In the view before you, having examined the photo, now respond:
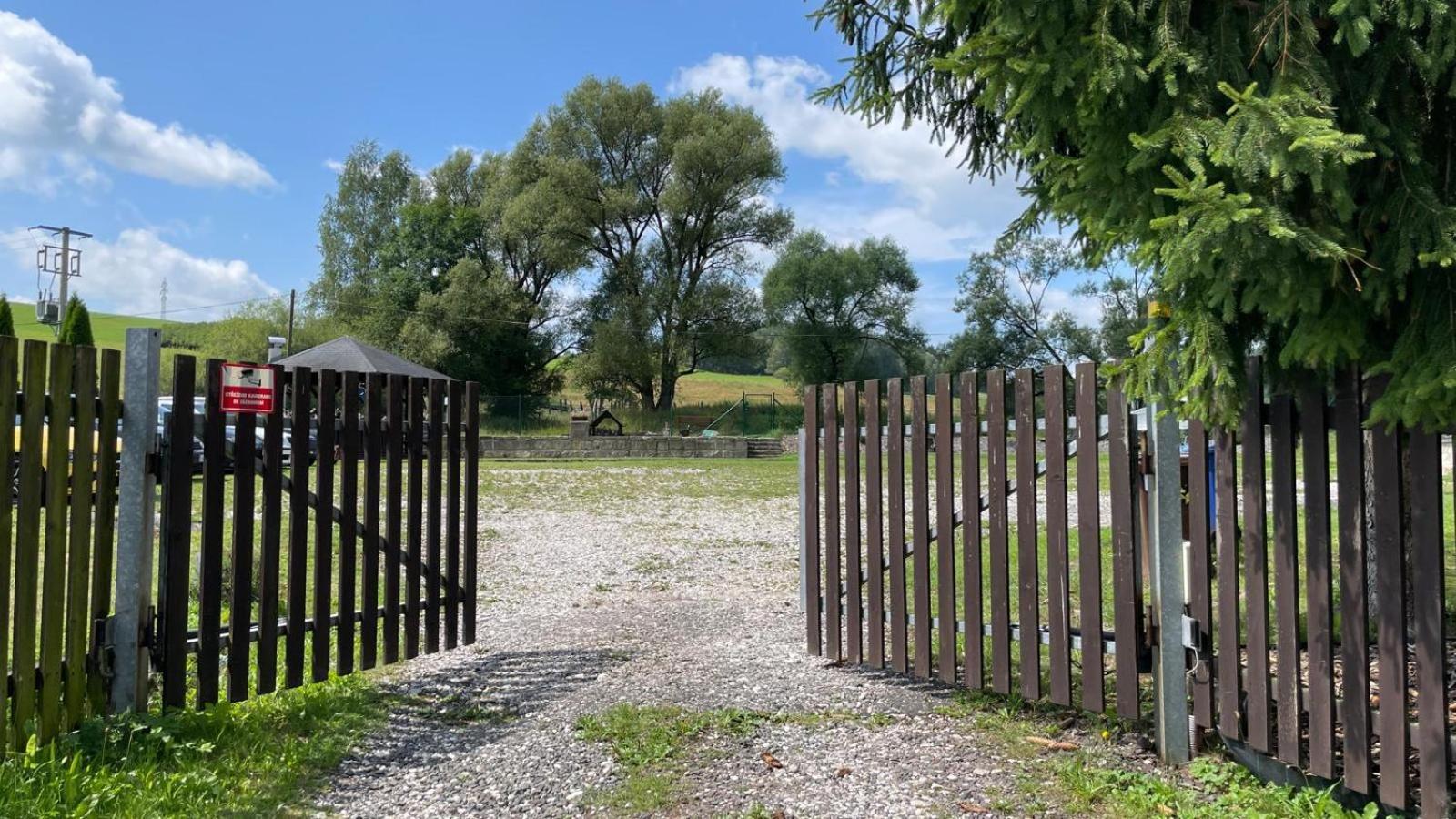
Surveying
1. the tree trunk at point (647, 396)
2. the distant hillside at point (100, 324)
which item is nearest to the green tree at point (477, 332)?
the tree trunk at point (647, 396)

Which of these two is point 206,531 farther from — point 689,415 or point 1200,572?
point 689,415

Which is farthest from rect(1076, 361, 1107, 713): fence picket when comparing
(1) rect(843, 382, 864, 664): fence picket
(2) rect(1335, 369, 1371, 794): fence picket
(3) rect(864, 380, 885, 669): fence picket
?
(1) rect(843, 382, 864, 664): fence picket

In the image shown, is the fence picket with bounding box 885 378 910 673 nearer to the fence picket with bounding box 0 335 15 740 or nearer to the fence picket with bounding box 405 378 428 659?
the fence picket with bounding box 405 378 428 659

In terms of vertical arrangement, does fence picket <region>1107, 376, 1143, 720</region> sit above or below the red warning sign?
below

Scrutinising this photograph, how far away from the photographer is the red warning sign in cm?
357

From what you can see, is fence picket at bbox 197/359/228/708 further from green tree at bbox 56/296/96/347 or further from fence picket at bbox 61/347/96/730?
green tree at bbox 56/296/96/347

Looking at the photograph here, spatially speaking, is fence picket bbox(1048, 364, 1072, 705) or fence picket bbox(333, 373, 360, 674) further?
fence picket bbox(333, 373, 360, 674)

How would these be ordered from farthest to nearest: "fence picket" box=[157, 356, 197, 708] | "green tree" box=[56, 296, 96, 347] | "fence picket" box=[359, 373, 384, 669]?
"green tree" box=[56, 296, 96, 347]
"fence picket" box=[359, 373, 384, 669]
"fence picket" box=[157, 356, 197, 708]

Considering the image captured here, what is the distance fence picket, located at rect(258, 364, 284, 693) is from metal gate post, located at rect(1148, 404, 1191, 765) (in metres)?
3.37

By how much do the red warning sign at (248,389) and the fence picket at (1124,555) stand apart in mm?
3246

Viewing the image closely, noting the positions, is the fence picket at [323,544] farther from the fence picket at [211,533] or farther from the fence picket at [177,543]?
the fence picket at [177,543]

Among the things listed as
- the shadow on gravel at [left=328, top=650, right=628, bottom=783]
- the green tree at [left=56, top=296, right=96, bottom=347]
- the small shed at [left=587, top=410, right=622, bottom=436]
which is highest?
the green tree at [left=56, top=296, right=96, bottom=347]

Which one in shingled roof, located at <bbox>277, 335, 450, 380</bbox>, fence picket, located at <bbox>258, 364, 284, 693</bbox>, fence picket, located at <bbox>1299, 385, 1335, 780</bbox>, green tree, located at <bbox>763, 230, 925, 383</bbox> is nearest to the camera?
fence picket, located at <bbox>1299, 385, 1335, 780</bbox>

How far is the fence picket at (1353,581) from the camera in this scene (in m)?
2.63
